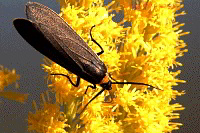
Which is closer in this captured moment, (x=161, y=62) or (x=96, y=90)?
(x=96, y=90)

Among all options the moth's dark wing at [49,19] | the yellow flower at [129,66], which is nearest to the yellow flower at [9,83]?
the yellow flower at [129,66]

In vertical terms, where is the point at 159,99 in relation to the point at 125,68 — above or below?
below

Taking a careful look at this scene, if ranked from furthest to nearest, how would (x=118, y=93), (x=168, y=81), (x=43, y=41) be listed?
1. (x=168, y=81)
2. (x=118, y=93)
3. (x=43, y=41)

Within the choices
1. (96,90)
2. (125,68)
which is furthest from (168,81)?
(96,90)

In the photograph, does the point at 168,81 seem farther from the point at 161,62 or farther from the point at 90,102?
the point at 90,102

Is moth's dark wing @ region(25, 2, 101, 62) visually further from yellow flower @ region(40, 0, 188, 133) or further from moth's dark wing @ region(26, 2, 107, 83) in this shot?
yellow flower @ region(40, 0, 188, 133)

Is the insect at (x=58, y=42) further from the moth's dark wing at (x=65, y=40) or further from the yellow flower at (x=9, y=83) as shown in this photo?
A: the yellow flower at (x=9, y=83)
